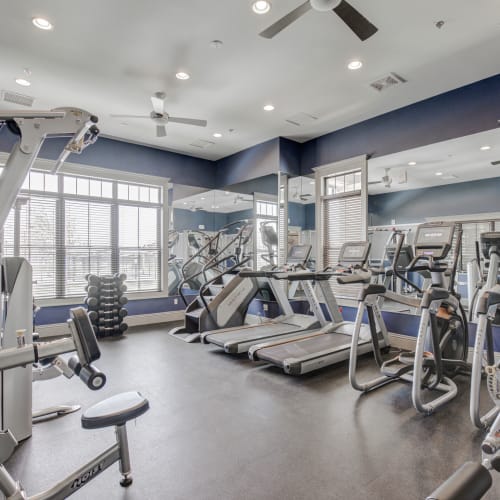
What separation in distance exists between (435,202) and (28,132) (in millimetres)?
5186

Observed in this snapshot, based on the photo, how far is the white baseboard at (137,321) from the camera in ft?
18.6

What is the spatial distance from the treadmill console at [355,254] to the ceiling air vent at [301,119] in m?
2.31

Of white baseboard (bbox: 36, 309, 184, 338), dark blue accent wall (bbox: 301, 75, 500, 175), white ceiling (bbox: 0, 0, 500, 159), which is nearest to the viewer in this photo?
white ceiling (bbox: 0, 0, 500, 159)

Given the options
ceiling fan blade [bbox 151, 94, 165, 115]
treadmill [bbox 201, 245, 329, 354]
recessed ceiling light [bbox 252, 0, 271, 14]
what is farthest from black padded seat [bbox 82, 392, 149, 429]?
ceiling fan blade [bbox 151, 94, 165, 115]

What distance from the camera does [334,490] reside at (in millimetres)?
1935

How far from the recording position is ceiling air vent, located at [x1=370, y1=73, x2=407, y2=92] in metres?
4.16

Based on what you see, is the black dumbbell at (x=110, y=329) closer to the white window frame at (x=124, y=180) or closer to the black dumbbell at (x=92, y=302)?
the black dumbbell at (x=92, y=302)

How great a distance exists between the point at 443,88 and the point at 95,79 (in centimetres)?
448

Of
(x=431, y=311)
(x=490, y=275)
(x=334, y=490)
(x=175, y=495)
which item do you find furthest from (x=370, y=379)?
(x=175, y=495)

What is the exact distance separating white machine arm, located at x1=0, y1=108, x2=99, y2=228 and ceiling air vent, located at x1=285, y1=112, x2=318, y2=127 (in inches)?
159

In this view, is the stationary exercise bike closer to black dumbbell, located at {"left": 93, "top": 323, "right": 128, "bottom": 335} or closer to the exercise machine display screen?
the exercise machine display screen

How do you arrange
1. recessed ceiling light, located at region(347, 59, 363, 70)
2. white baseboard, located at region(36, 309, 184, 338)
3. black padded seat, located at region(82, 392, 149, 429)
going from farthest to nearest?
white baseboard, located at region(36, 309, 184, 338)
recessed ceiling light, located at region(347, 59, 363, 70)
black padded seat, located at region(82, 392, 149, 429)

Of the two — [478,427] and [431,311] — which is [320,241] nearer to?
[431,311]

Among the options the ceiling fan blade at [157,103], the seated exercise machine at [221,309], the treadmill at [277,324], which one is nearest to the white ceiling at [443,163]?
the treadmill at [277,324]
